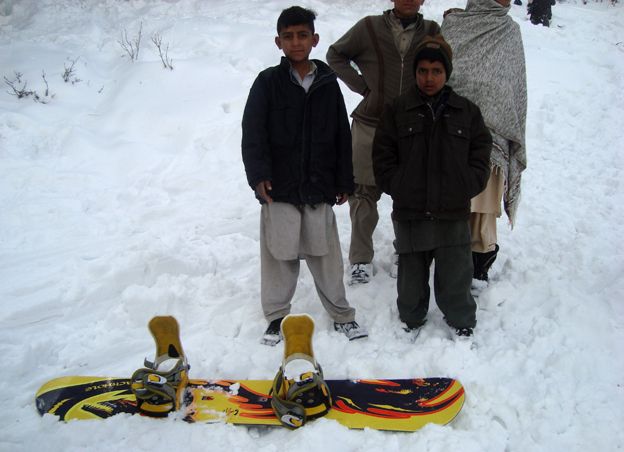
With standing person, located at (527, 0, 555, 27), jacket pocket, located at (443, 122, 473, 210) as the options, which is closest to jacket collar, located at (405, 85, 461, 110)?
jacket pocket, located at (443, 122, 473, 210)

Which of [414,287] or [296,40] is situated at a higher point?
[296,40]

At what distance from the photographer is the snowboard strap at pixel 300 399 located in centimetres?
235

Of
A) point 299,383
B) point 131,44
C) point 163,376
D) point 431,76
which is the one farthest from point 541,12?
point 163,376

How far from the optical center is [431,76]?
2598mm

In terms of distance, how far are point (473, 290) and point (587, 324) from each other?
72 cm

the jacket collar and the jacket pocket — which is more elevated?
the jacket collar

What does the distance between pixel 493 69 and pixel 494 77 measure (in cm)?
5

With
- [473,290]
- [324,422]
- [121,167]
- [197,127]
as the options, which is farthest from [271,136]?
[197,127]

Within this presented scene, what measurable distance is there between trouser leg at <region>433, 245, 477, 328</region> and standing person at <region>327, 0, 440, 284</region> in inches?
30.3

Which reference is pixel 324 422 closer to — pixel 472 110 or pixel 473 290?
pixel 473 290

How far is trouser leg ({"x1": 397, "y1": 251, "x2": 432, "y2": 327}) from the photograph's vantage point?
291cm

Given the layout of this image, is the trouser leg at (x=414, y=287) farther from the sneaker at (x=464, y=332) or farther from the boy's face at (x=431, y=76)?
the boy's face at (x=431, y=76)

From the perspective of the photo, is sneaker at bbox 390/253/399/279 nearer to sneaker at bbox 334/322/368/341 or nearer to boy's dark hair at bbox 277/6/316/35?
→ sneaker at bbox 334/322/368/341

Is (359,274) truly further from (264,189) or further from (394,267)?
(264,189)
